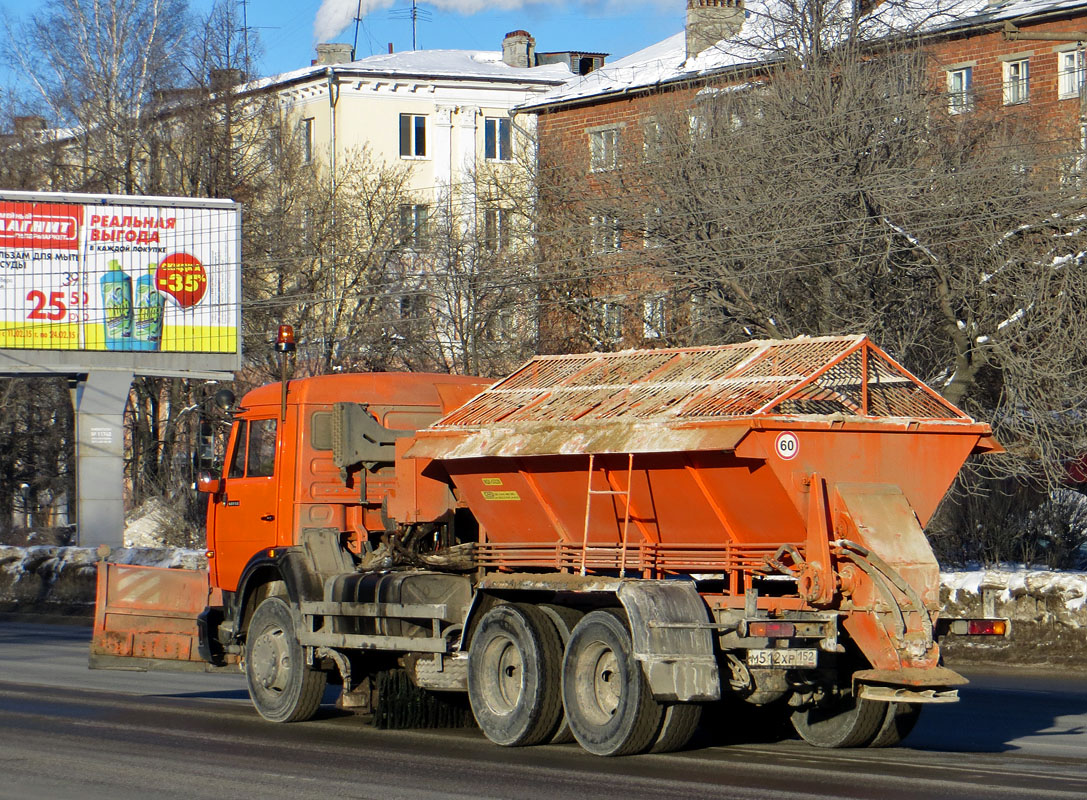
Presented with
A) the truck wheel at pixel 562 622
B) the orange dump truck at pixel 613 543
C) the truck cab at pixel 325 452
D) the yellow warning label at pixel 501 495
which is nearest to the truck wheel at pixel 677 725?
the orange dump truck at pixel 613 543

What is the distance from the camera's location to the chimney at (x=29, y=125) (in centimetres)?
4681

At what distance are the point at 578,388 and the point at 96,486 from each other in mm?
22811

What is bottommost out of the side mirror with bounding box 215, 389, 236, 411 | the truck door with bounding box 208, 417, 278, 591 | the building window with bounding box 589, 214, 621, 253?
the truck door with bounding box 208, 417, 278, 591

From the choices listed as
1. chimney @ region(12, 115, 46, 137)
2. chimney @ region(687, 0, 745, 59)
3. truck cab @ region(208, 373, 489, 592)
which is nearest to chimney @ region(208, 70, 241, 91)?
chimney @ region(12, 115, 46, 137)

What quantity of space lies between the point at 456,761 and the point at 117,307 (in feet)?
80.3

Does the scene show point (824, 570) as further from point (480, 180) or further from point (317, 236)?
point (317, 236)

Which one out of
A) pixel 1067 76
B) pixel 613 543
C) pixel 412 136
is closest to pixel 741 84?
pixel 1067 76

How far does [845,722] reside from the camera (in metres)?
11.4

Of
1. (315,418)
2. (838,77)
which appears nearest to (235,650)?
(315,418)

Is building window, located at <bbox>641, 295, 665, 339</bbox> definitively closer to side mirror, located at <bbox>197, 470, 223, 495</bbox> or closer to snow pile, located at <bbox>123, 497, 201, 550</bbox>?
snow pile, located at <bbox>123, 497, 201, 550</bbox>

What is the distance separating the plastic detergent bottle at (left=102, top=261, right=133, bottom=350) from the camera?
33312 millimetres

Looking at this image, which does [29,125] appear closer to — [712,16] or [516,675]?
[712,16]

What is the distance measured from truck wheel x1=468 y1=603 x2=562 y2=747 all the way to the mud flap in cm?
104

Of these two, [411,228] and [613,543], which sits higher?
[411,228]
